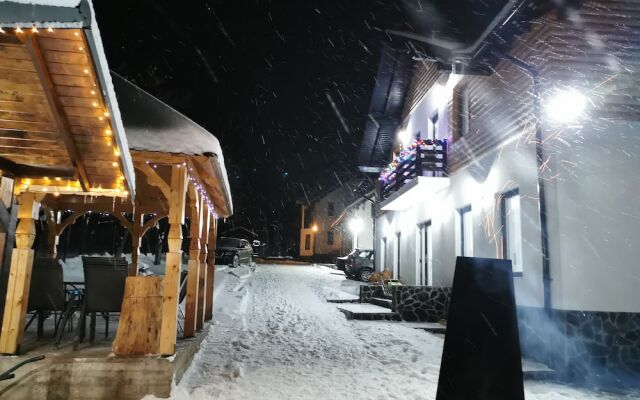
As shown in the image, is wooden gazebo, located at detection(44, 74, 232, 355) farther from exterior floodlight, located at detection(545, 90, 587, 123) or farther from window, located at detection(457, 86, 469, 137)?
window, located at detection(457, 86, 469, 137)

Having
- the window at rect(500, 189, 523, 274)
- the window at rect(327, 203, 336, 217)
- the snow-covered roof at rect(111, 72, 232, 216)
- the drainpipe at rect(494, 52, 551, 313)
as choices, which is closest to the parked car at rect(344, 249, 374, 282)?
the window at rect(500, 189, 523, 274)

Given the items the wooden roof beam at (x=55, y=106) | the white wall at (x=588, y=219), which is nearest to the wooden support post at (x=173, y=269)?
the wooden roof beam at (x=55, y=106)

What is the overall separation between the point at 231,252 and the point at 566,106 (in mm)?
20239

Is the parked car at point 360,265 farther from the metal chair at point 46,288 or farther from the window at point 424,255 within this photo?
the metal chair at point 46,288

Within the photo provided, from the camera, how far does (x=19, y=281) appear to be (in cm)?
538

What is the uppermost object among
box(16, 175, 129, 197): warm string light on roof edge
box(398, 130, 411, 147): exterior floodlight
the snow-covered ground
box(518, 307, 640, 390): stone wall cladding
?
box(398, 130, 411, 147): exterior floodlight

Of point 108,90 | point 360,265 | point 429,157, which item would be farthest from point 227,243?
point 108,90

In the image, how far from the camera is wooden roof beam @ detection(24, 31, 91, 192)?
376 cm

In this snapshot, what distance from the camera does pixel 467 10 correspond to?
10.3m

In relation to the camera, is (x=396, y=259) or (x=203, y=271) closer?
(x=203, y=271)

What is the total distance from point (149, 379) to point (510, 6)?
27.8ft

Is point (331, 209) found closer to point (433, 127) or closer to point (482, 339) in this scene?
point (433, 127)

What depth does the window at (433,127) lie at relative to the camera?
1457 cm

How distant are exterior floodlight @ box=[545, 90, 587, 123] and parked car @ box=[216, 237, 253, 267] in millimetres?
19818
